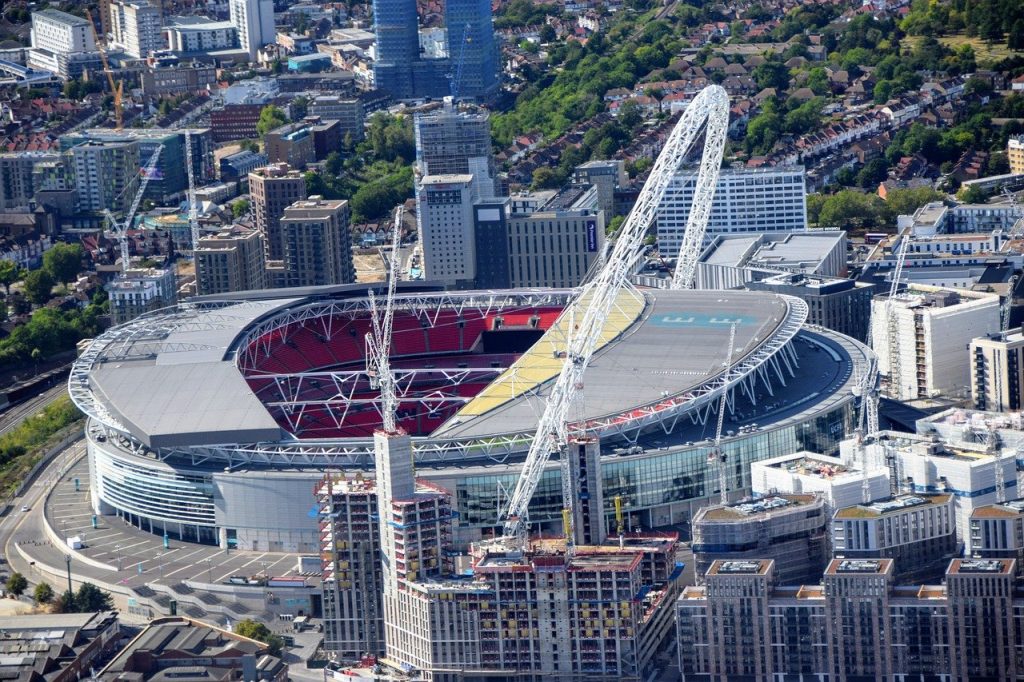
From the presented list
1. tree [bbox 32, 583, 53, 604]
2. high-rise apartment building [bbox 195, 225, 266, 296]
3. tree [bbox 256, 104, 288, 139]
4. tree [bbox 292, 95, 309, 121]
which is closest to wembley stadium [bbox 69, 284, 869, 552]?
tree [bbox 32, 583, 53, 604]

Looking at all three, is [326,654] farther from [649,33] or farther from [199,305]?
[649,33]

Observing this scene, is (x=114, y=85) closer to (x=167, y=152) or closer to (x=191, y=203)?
(x=167, y=152)

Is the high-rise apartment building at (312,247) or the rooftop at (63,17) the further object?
the rooftop at (63,17)

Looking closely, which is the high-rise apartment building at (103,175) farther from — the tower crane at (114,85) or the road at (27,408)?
the road at (27,408)

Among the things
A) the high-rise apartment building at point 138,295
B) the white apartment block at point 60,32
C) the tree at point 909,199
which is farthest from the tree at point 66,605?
the white apartment block at point 60,32

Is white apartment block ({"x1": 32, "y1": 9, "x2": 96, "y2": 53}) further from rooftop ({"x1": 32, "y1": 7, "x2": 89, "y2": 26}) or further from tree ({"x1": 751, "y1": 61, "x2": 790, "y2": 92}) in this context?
tree ({"x1": 751, "y1": 61, "x2": 790, "y2": 92})

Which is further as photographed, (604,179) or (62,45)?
(62,45)

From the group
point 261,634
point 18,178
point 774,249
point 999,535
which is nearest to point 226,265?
point 774,249
